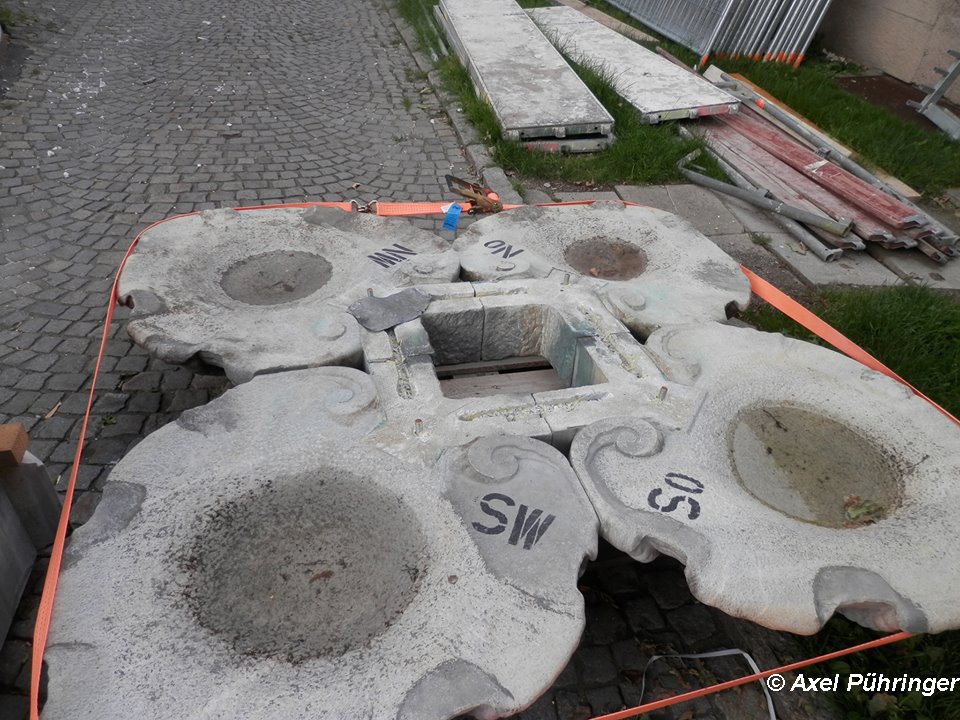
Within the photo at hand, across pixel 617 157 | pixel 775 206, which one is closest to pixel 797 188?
pixel 775 206

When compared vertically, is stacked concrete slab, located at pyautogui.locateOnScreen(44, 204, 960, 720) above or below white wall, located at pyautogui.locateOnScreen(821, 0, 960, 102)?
below

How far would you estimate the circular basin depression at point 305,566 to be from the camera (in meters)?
1.98

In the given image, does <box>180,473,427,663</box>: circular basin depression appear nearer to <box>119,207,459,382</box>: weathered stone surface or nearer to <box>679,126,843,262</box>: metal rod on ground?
<box>119,207,459,382</box>: weathered stone surface

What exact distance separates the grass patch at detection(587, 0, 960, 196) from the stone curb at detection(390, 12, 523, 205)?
3.00 m

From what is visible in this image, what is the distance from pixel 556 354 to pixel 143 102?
5700 millimetres

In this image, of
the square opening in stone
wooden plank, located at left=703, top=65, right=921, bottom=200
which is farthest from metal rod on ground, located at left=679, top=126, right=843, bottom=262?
the square opening in stone

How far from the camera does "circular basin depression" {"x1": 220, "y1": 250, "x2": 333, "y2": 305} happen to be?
3355 mm

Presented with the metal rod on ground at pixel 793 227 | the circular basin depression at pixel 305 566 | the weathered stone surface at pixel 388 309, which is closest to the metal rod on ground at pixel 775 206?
the metal rod on ground at pixel 793 227

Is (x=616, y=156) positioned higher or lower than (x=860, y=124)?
lower

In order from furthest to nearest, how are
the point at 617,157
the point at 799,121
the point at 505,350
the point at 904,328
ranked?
the point at 799,121
the point at 617,157
the point at 904,328
the point at 505,350

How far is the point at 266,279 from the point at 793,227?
4125 mm

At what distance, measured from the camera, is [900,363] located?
3996 millimetres

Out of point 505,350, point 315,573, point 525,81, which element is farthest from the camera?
point 525,81

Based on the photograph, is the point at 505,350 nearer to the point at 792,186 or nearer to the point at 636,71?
the point at 792,186
